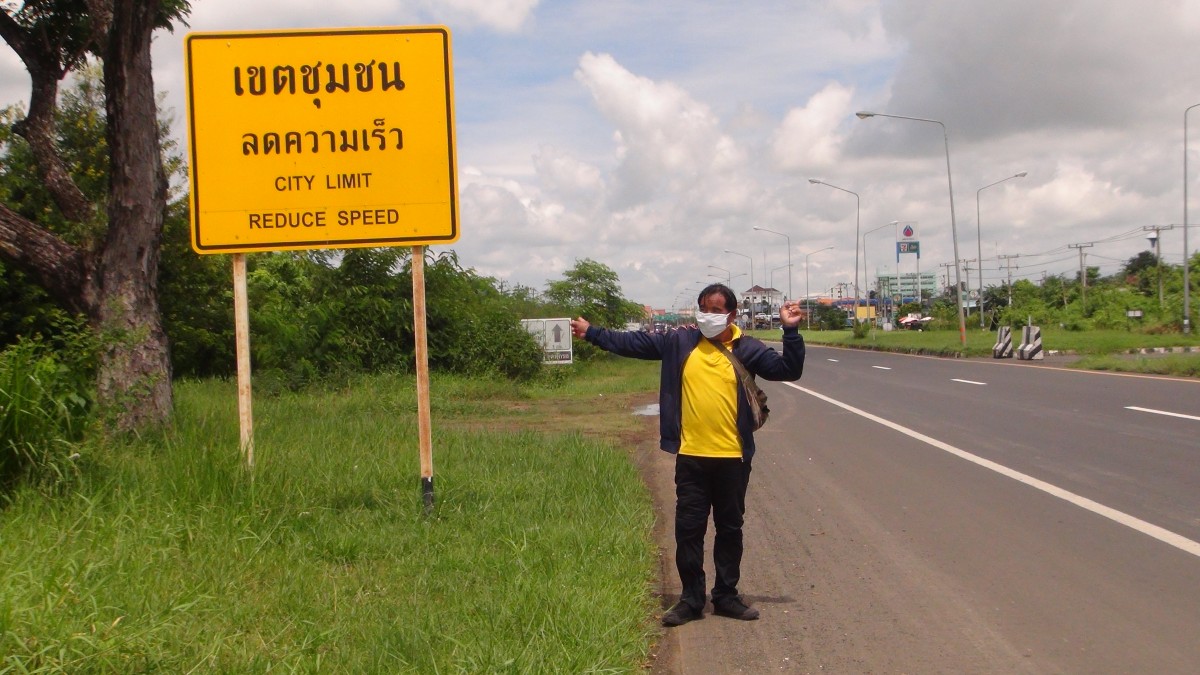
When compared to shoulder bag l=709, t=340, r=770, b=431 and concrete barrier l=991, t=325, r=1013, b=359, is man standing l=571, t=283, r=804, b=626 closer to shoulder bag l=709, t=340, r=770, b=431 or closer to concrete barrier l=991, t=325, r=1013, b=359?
shoulder bag l=709, t=340, r=770, b=431

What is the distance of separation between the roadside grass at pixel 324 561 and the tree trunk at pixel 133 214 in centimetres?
57

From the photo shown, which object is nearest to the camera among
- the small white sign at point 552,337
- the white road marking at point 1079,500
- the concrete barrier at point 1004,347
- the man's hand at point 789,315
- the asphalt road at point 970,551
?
the asphalt road at point 970,551

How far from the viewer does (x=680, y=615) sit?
529 cm

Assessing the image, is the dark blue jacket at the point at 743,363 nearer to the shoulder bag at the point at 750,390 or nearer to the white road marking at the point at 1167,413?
the shoulder bag at the point at 750,390

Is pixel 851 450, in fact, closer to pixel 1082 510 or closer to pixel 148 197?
pixel 1082 510

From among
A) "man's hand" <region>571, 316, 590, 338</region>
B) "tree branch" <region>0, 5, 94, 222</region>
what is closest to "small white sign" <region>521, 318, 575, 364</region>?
"tree branch" <region>0, 5, 94, 222</region>

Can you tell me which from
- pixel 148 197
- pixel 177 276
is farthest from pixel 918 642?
pixel 177 276

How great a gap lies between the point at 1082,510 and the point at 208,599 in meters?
6.05

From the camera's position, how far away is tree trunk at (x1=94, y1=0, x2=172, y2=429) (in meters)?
9.12

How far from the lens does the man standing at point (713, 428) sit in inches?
209

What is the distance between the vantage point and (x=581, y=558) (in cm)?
590

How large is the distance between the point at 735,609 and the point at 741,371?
1.22 meters

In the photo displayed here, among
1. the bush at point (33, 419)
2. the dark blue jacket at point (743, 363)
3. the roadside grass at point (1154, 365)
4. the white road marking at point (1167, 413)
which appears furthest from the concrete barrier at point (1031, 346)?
the bush at point (33, 419)

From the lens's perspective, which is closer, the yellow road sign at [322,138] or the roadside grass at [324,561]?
the roadside grass at [324,561]
